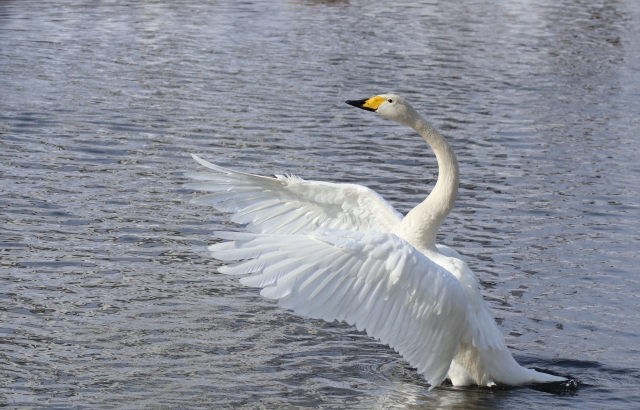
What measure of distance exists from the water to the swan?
1.64 feet

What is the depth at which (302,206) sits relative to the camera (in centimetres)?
867

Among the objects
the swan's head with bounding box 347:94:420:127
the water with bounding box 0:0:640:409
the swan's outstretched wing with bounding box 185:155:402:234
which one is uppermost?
the swan's head with bounding box 347:94:420:127

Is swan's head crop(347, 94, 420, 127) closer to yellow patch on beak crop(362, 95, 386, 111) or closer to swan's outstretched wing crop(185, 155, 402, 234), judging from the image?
yellow patch on beak crop(362, 95, 386, 111)

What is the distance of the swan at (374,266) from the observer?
6.70 meters

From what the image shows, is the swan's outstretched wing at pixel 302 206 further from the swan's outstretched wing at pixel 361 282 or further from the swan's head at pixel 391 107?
the swan's outstretched wing at pixel 361 282

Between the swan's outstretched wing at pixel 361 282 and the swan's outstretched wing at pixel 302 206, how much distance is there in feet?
4.50

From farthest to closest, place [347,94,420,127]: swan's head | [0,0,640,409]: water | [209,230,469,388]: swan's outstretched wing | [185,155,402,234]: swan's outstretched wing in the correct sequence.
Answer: [185,155,402,234]: swan's outstretched wing, [347,94,420,127]: swan's head, [0,0,640,409]: water, [209,230,469,388]: swan's outstretched wing

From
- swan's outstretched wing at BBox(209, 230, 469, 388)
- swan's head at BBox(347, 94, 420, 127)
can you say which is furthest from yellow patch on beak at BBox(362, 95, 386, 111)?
swan's outstretched wing at BBox(209, 230, 469, 388)

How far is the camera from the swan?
22.0 feet

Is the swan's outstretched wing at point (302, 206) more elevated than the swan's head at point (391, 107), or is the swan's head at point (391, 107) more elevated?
the swan's head at point (391, 107)

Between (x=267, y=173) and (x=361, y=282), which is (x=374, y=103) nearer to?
(x=361, y=282)

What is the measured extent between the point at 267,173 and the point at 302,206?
5.21m

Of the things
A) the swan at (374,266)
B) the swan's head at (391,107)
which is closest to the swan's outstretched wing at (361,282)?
the swan at (374,266)

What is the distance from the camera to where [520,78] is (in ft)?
74.9
